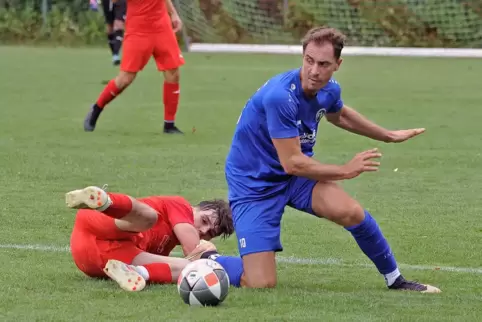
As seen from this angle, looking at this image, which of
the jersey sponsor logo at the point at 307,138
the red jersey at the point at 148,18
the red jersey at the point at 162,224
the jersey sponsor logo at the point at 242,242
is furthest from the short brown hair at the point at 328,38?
the red jersey at the point at 148,18

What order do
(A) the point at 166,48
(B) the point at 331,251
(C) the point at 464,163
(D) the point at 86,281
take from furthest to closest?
1. (A) the point at 166,48
2. (C) the point at 464,163
3. (B) the point at 331,251
4. (D) the point at 86,281

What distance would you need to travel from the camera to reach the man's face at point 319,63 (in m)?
5.97

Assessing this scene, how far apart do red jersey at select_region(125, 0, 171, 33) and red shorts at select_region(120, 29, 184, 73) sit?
68 millimetres

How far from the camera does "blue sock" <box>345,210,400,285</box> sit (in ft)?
20.0

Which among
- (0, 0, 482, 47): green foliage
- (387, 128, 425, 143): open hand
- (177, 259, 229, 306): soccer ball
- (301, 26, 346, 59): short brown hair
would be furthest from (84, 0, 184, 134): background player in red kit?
(0, 0, 482, 47): green foliage

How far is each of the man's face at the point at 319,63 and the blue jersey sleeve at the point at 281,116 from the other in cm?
16

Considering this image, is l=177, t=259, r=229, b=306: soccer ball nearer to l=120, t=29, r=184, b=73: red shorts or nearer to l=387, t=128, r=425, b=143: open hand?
l=387, t=128, r=425, b=143: open hand

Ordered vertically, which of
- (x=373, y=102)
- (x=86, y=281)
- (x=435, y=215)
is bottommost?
(x=373, y=102)

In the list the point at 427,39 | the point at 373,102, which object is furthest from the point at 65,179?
the point at 427,39

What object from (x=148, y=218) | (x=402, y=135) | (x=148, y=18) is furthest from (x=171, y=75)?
(x=148, y=218)

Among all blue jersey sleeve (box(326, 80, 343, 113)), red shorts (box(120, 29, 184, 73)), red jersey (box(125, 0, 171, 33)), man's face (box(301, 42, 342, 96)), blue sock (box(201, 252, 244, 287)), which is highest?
man's face (box(301, 42, 342, 96))

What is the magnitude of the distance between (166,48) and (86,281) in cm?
686

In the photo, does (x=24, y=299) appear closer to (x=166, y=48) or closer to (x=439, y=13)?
(x=166, y=48)

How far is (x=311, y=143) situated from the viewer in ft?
21.2
